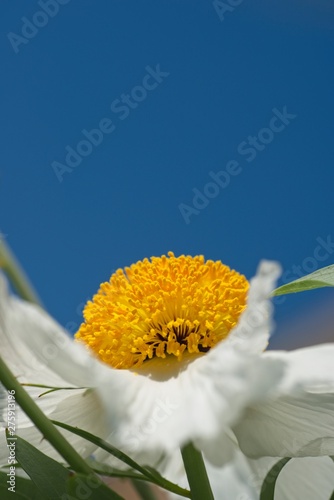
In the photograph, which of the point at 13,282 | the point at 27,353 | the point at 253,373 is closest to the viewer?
the point at 253,373

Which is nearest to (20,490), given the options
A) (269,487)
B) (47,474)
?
(47,474)

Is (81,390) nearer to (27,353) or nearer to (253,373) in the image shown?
(27,353)

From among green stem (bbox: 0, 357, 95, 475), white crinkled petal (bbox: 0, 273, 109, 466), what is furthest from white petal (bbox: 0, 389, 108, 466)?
green stem (bbox: 0, 357, 95, 475)

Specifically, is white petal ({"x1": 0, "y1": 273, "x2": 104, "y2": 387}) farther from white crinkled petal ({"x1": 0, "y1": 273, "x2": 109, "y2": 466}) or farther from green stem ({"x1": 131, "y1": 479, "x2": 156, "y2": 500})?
green stem ({"x1": 131, "y1": 479, "x2": 156, "y2": 500})

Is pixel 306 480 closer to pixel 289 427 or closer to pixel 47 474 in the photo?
pixel 289 427

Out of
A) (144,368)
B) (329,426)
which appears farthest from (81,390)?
(329,426)

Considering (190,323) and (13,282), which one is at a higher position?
(13,282)

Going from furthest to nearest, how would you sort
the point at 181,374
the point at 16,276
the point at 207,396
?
the point at 16,276 → the point at 181,374 → the point at 207,396

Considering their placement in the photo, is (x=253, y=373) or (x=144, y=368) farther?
(x=144, y=368)
